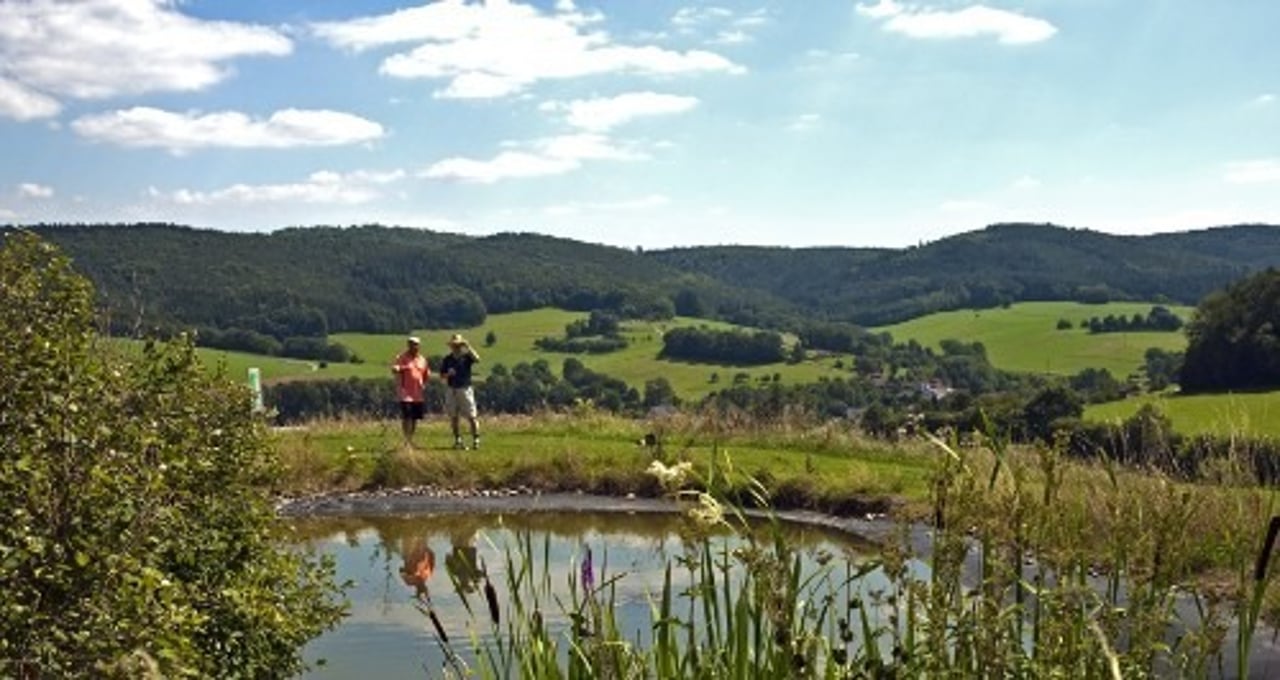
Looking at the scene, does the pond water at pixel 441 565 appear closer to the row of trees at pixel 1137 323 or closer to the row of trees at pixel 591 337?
the row of trees at pixel 591 337

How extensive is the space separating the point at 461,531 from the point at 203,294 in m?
99.2

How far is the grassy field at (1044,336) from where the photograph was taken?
319ft

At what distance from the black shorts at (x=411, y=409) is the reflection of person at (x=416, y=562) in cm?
503

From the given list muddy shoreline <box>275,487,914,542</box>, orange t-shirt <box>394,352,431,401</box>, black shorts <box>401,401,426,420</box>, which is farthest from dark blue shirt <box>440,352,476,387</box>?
muddy shoreline <box>275,487,914,542</box>

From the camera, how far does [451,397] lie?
2152 cm

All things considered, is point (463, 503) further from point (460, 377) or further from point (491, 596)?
point (491, 596)

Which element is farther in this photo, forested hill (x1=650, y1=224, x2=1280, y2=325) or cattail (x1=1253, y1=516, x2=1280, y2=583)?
forested hill (x1=650, y1=224, x2=1280, y2=325)

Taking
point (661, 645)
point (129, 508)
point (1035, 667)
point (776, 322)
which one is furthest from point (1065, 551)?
point (776, 322)

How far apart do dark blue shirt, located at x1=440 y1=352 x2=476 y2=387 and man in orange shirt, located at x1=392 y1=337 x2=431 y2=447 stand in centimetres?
44

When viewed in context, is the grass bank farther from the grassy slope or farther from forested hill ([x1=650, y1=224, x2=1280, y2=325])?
forested hill ([x1=650, y1=224, x2=1280, y2=325])

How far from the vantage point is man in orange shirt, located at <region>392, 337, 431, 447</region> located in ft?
69.0

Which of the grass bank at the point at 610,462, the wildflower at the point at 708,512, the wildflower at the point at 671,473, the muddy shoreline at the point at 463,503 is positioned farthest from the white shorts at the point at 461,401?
the wildflower at the point at 708,512

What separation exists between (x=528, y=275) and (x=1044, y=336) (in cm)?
6305

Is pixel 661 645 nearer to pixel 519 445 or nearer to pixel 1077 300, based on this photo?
pixel 519 445
